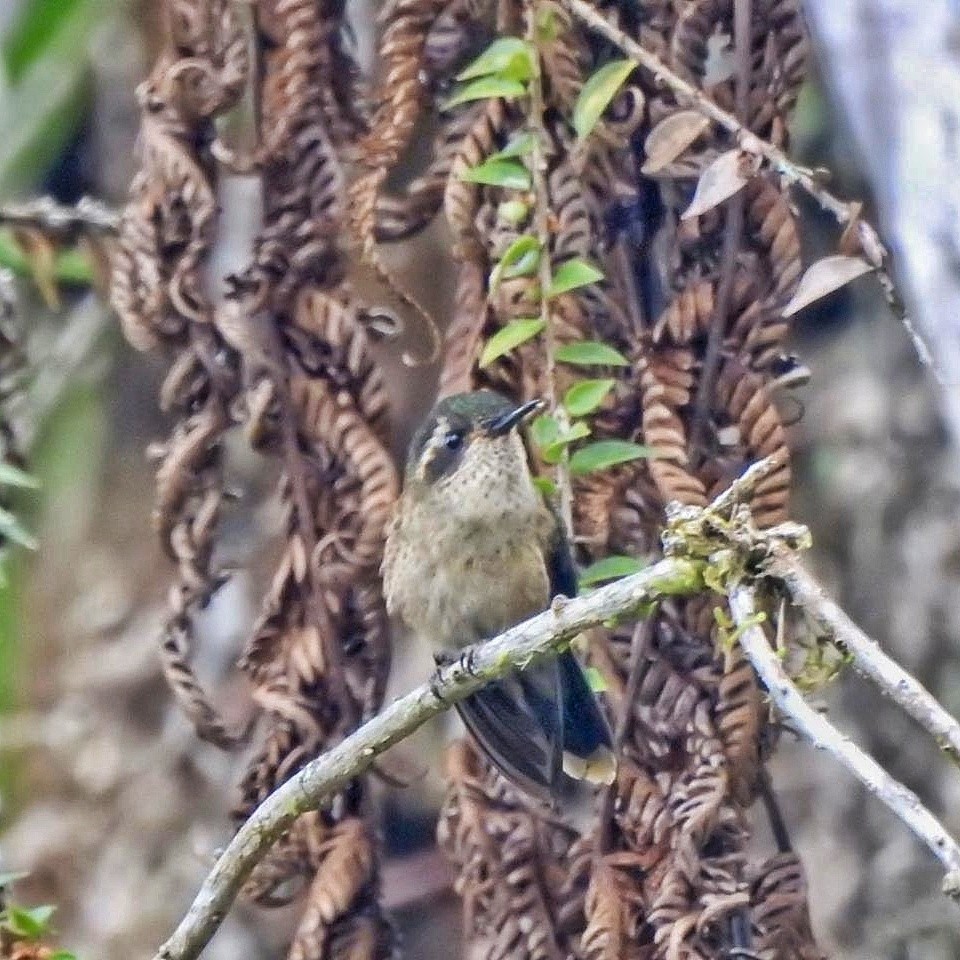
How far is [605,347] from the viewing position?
7.42 ft

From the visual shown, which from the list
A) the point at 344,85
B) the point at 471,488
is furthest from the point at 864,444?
the point at 344,85

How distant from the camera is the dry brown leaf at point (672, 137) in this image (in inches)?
86.5

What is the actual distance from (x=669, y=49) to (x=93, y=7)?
5.80 feet

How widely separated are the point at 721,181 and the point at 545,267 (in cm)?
30

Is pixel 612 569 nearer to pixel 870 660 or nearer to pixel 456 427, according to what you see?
pixel 456 427

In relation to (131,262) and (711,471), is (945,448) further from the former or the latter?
(131,262)

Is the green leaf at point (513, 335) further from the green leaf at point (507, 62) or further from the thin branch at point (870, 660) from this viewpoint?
the thin branch at point (870, 660)

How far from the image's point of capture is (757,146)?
2193 millimetres

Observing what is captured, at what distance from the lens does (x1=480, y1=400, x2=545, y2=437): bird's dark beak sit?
7.44ft

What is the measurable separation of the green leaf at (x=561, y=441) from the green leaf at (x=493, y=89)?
45cm

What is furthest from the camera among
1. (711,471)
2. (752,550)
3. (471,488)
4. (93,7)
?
(93,7)

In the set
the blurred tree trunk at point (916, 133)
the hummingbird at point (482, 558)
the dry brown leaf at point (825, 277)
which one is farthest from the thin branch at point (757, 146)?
A: the hummingbird at point (482, 558)

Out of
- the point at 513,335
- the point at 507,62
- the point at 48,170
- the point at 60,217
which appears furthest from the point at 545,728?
the point at 48,170

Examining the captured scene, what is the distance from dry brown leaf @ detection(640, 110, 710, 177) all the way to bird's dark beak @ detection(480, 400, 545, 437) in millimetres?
334
